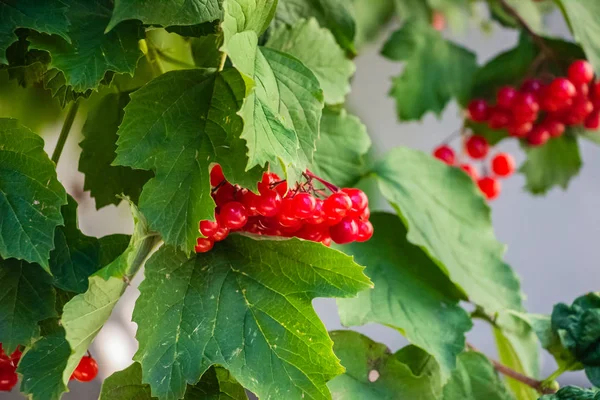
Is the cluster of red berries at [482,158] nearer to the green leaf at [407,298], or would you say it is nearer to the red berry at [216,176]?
the green leaf at [407,298]

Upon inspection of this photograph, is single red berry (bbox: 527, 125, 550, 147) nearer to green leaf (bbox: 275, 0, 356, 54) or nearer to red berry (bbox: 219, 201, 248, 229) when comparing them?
green leaf (bbox: 275, 0, 356, 54)

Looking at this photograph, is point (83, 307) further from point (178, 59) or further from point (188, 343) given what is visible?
point (178, 59)

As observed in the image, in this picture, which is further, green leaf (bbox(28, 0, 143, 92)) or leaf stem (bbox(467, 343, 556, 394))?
leaf stem (bbox(467, 343, 556, 394))

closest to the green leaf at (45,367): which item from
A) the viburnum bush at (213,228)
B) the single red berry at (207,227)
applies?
the viburnum bush at (213,228)

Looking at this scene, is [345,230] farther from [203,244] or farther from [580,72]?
[580,72]

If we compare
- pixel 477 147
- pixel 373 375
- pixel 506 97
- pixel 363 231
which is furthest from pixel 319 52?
pixel 477 147

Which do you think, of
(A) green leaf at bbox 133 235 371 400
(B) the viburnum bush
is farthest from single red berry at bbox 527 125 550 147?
(A) green leaf at bbox 133 235 371 400
